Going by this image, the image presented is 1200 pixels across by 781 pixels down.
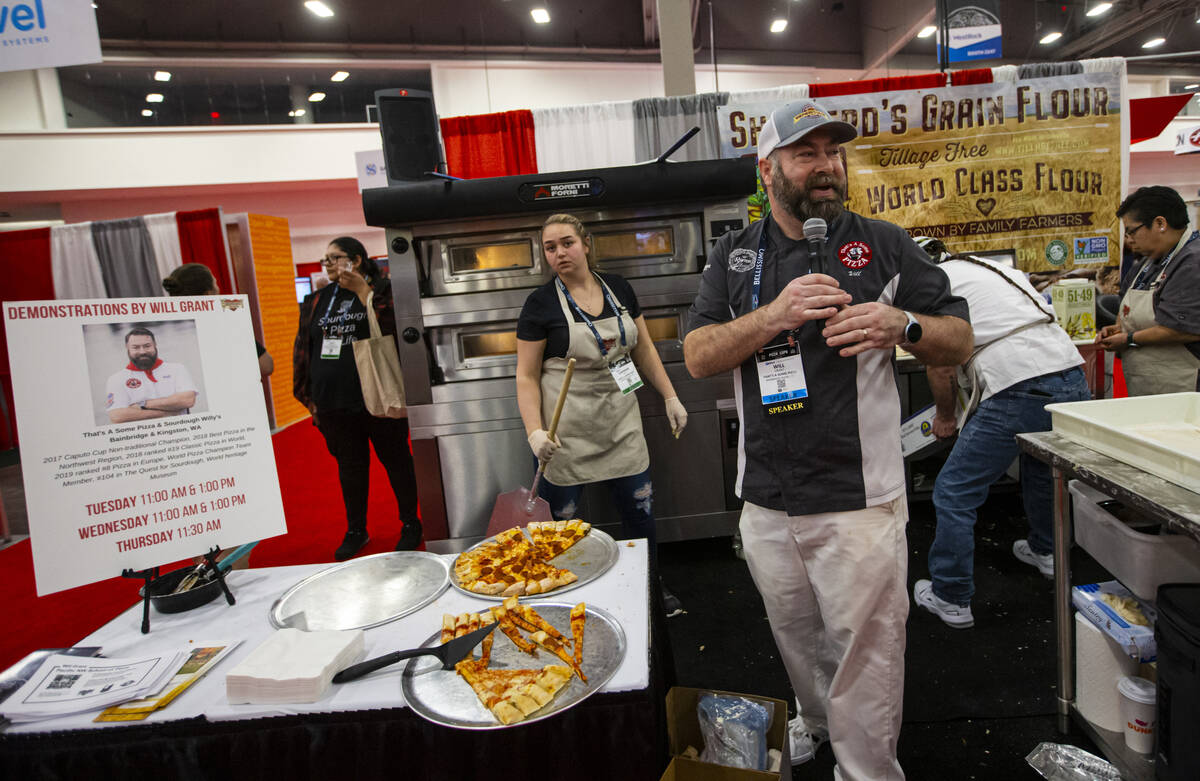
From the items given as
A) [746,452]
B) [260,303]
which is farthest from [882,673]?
[260,303]

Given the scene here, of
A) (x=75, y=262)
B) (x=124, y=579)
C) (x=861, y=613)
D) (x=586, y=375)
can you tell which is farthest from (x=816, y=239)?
(x=75, y=262)

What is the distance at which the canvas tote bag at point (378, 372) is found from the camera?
3.36 meters

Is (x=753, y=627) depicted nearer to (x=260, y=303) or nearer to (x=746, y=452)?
(x=746, y=452)

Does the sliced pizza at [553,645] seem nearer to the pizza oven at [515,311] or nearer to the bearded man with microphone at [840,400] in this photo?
the bearded man with microphone at [840,400]

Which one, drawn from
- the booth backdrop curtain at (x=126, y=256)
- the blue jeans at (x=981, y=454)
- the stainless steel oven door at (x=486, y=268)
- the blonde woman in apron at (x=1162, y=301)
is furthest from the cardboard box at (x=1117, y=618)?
the booth backdrop curtain at (x=126, y=256)

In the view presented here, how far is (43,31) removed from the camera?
3074mm

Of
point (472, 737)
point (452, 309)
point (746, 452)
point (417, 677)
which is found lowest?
point (472, 737)

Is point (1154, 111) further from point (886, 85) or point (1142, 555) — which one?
point (1142, 555)

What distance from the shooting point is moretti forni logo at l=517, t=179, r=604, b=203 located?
3.02 metres

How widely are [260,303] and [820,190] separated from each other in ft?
25.3

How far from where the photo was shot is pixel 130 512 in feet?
4.72

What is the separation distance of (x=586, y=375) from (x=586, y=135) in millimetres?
2571

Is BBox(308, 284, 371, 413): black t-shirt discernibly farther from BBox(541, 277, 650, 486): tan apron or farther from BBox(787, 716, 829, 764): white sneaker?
BBox(787, 716, 829, 764): white sneaker

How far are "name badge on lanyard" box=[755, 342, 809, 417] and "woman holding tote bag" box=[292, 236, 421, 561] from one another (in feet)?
8.02
